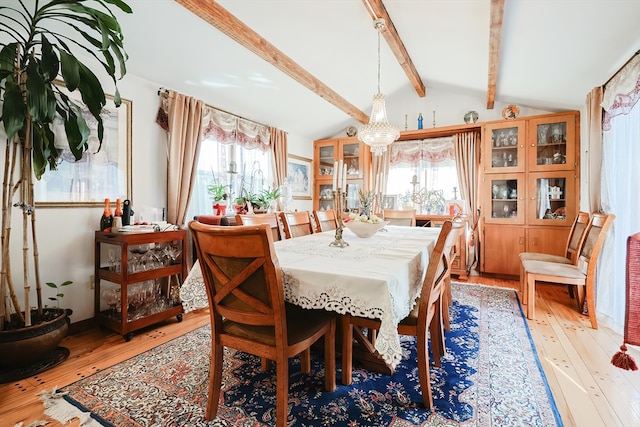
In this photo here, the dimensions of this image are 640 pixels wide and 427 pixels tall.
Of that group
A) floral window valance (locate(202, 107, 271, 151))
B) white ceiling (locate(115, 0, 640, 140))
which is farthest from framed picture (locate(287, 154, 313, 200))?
white ceiling (locate(115, 0, 640, 140))

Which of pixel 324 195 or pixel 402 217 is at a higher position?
pixel 324 195

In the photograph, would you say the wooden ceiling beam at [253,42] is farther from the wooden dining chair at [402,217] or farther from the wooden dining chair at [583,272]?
the wooden dining chair at [583,272]

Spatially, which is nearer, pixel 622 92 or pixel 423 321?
pixel 423 321

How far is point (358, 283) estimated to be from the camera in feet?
3.89

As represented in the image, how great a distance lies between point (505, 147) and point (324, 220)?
287 cm

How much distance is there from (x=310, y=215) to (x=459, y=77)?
2.97m

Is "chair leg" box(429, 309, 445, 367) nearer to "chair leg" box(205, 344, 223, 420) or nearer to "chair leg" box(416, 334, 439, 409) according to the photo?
"chair leg" box(416, 334, 439, 409)

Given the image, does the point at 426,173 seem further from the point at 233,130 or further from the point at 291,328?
the point at 291,328

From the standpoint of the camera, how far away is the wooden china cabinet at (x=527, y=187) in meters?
3.74

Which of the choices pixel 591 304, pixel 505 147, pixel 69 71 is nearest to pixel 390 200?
pixel 505 147

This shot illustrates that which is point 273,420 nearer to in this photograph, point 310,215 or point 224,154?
point 310,215

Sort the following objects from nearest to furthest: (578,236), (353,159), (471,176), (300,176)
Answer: (578,236) < (471,176) < (300,176) < (353,159)

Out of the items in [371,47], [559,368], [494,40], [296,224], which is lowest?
[559,368]

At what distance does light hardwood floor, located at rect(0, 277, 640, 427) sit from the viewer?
1.45 meters
